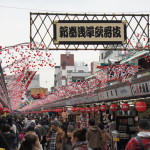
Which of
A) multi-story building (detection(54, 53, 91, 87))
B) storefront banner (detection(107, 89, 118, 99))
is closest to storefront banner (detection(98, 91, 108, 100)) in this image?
storefront banner (detection(107, 89, 118, 99))

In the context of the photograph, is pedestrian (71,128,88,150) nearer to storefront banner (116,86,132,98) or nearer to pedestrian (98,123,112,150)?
pedestrian (98,123,112,150)

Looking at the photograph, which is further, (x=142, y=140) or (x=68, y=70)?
(x=68, y=70)

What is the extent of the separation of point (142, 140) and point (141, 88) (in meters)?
8.73

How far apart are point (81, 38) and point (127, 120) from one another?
455 cm

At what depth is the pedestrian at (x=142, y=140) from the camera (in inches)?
219

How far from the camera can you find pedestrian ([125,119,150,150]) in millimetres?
5574

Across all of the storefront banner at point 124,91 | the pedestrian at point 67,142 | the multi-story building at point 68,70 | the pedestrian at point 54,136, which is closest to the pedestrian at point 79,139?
the pedestrian at point 67,142

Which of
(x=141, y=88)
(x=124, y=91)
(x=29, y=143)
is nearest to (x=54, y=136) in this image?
(x=29, y=143)

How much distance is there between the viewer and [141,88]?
46.6 ft

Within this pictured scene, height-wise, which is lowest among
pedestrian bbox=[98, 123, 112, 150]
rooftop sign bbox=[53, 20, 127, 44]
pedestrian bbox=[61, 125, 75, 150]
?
pedestrian bbox=[98, 123, 112, 150]

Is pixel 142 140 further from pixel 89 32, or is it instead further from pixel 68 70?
pixel 68 70

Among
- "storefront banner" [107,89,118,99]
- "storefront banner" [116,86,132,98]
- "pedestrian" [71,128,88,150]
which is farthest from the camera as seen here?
"storefront banner" [107,89,118,99]

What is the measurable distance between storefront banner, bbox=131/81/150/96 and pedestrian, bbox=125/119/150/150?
25.3ft

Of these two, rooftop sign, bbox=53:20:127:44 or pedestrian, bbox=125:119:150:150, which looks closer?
pedestrian, bbox=125:119:150:150
